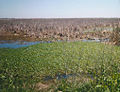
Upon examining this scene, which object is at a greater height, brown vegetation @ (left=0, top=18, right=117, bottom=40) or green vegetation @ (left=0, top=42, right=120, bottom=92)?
brown vegetation @ (left=0, top=18, right=117, bottom=40)

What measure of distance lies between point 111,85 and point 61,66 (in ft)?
14.3

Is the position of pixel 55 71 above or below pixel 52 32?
below

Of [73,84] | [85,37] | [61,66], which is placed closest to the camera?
[73,84]

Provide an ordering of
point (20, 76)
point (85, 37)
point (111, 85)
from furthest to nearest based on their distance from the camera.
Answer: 1. point (85, 37)
2. point (20, 76)
3. point (111, 85)

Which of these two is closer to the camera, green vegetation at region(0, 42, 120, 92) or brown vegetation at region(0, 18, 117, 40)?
green vegetation at region(0, 42, 120, 92)

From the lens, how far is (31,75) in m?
7.75

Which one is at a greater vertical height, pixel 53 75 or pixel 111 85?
pixel 111 85

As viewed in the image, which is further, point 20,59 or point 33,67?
point 20,59

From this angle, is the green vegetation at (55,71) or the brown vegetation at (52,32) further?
the brown vegetation at (52,32)

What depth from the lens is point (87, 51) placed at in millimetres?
11586

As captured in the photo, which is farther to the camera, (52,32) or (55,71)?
(52,32)

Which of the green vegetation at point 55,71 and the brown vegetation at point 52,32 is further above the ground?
the brown vegetation at point 52,32

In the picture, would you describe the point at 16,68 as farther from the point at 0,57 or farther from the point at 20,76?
the point at 0,57

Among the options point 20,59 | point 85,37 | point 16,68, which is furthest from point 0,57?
point 85,37
